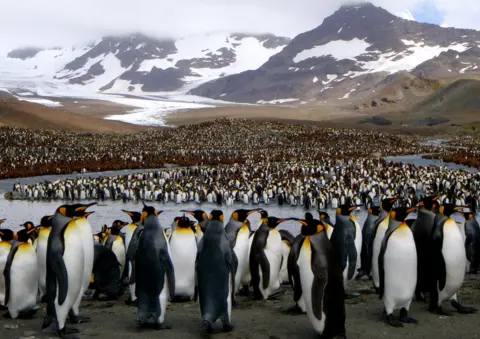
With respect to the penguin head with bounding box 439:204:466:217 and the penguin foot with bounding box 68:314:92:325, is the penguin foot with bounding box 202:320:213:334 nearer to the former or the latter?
the penguin foot with bounding box 68:314:92:325

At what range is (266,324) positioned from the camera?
5438 millimetres

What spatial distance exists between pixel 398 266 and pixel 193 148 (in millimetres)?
33984

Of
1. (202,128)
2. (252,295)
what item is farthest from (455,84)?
(252,295)

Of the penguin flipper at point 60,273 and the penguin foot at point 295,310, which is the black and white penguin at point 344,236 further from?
the penguin flipper at point 60,273

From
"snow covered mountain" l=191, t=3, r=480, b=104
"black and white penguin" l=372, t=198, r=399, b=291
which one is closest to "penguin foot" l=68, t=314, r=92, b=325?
"black and white penguin" l=372, t=198, r=399, b=291

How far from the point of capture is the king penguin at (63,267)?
4.94 m

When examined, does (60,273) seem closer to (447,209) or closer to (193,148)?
(447,209)

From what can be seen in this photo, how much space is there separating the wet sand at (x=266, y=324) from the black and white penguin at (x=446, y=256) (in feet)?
0.98

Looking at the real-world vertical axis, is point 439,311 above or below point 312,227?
below

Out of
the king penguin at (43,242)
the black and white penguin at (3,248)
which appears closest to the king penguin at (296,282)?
the king penguin at (43,242)

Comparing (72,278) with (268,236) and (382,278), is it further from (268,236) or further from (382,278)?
(382,278)

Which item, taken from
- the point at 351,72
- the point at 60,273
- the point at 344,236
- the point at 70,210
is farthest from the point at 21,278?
the point at 351,72

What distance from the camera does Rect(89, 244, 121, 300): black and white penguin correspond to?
6.55 meters

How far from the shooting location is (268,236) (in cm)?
667
